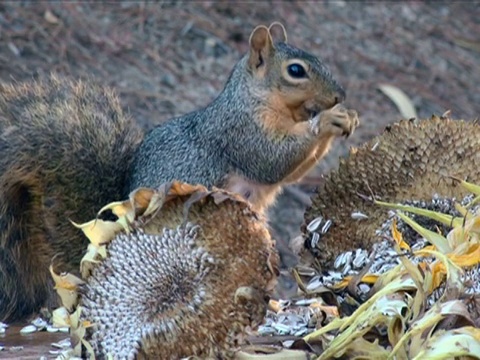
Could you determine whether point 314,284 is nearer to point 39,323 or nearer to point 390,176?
point 390,176

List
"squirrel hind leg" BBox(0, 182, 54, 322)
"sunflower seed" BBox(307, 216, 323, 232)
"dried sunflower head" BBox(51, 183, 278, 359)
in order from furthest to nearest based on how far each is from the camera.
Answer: "squirrel hind leg" BBox(0, 182, 54, 322) < "sunflower seed" BBox(307, 216, 323, 232) < "dried sunflower head" BBox(51, 183, 278, 359)

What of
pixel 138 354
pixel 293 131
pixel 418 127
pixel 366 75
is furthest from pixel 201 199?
pixel 366 75

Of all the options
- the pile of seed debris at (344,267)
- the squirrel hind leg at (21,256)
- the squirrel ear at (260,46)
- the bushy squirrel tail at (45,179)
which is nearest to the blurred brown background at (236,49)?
the squirrel ear at (260,46)

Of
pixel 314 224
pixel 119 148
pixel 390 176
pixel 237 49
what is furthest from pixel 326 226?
pixel 237 49

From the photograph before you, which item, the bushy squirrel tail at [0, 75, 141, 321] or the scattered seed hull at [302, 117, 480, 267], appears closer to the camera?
the scattered seed hull at [302, 117, 480, 267]

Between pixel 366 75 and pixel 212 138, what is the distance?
2.98 meters

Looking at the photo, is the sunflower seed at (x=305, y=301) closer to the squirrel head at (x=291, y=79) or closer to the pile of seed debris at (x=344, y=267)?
the pile of seed debris at (x=344, y=267)

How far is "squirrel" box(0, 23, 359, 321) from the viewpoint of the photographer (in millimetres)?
2727

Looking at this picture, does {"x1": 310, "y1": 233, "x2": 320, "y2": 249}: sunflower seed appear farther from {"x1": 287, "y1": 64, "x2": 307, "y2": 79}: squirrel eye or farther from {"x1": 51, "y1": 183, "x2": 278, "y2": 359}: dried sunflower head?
{"x1": 287, "y1": 64, "x2": 307, "y2": 79}: squirrel eye

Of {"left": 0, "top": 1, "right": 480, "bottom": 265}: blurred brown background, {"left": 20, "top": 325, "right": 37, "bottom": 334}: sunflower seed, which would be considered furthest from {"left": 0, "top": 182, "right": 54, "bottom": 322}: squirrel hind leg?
{"left": 0, "top": 1, "right": 480, "bottom": 265}: blurred brown background

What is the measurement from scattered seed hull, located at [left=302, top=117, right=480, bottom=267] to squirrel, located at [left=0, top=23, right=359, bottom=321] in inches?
24.1

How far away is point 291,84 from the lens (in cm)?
319

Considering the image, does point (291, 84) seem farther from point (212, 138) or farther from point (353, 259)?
point (353, 259)

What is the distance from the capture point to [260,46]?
3301 mm
